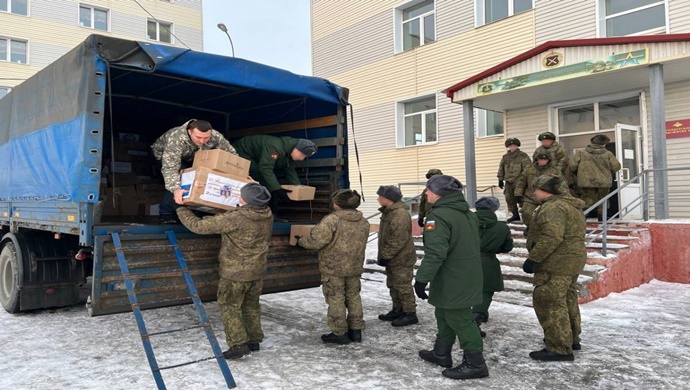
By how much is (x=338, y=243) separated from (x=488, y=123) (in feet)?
28.1

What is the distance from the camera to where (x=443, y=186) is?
165 inches

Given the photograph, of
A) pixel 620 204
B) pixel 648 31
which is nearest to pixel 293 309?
pixel 620 204

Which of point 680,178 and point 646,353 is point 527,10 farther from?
point 646,353

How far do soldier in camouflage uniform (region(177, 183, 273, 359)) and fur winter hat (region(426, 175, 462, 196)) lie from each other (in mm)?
1423

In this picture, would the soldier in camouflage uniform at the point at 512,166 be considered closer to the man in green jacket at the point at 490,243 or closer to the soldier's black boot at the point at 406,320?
the man in green jacket at the point at 490,243

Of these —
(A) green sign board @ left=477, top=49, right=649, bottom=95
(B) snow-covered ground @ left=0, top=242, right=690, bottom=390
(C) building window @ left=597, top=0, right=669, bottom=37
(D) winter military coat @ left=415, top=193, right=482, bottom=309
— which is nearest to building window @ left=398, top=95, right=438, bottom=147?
(A) green sign board @ left=477, top=49, right=649, bottom=95

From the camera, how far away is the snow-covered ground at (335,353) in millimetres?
3887

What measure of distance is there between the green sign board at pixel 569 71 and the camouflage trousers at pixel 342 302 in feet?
19.2

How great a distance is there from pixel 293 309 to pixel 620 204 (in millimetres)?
5921

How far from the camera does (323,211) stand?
6.11m

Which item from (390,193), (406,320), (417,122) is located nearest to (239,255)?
(390,193)

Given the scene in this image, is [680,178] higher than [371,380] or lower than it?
higher

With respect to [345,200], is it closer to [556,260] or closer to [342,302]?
[342,302]

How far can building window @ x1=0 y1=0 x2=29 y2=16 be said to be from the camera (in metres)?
21.5
